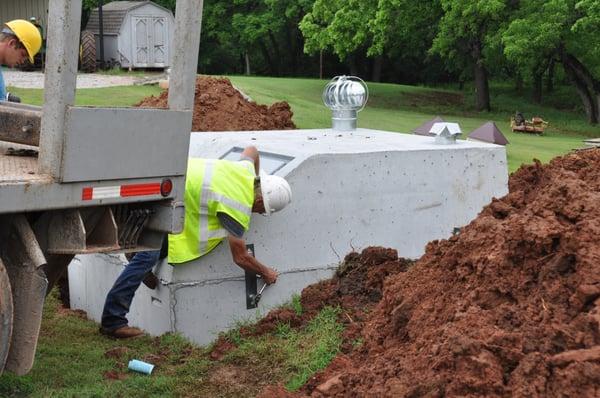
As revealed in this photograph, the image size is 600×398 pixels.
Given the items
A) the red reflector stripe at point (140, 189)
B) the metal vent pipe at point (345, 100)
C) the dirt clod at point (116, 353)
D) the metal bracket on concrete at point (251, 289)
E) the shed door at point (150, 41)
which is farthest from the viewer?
the shed door at point (150, 41)

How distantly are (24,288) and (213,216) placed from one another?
7.25ft

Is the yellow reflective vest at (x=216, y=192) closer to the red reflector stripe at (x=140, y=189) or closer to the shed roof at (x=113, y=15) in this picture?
the red reflector stripe at (x=140, y=189)

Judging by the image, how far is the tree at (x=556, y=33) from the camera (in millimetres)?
25953

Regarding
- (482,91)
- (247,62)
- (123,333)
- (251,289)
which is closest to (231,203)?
(251,289)

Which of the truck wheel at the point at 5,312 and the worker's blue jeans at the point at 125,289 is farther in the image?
the worker's blue jeans at the point at 125,289

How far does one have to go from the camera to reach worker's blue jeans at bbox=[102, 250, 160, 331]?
22.4 ft

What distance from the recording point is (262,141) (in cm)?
848

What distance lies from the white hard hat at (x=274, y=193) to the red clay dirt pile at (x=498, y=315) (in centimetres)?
143

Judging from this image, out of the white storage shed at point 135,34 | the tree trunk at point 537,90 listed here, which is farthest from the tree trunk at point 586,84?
the white storage shed at point 135,34

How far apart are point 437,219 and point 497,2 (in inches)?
816

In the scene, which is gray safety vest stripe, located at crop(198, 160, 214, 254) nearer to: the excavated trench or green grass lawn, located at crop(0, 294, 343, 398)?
green grass lawn, located at crop(0, 294, 343, 398)

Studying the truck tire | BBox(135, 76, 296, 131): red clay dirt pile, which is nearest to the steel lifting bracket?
BBox(135, 76, 296, 131): red clay dirt pile

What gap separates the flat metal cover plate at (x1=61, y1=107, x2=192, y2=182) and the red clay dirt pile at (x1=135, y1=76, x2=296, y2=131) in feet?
22.9

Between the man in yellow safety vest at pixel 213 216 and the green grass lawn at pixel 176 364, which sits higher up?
the man in yellow safety vest at pixel 213 216
